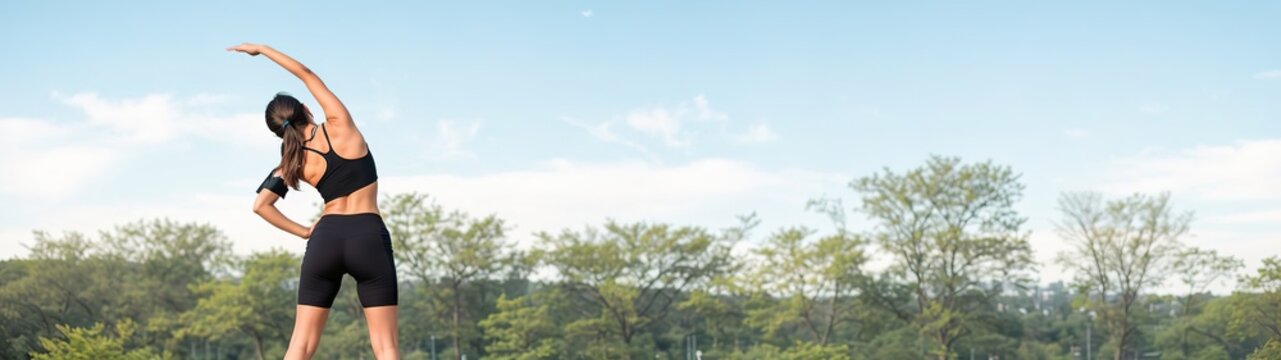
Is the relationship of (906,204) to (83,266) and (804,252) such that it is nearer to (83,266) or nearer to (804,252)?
(804,252)

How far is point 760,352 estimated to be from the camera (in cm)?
3800

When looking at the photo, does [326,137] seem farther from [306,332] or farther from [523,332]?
[523,332]

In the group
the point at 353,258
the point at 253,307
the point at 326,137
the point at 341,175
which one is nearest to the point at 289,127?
the point at 326,137

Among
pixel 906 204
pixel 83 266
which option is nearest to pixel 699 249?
pixel 906 204

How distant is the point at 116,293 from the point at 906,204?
27.3 meters

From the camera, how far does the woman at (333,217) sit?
13.3 ft

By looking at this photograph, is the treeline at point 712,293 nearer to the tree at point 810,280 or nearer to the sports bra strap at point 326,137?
the tree at point 810,280

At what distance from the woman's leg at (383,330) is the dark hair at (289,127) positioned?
0.57 metres

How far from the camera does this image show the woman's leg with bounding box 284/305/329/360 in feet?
13.6

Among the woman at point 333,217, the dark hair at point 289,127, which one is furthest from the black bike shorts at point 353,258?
the dark hair at point 289,127

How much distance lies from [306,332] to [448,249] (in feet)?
120

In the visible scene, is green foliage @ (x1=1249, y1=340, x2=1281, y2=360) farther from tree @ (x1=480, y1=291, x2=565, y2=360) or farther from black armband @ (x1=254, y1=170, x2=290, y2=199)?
black armband @ (x1=254, y1=170, x2=290, y2=199)

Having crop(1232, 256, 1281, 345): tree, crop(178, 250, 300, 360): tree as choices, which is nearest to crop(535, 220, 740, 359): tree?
crop(178, 250, 300, 360): tree

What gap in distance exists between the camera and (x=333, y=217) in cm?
410
